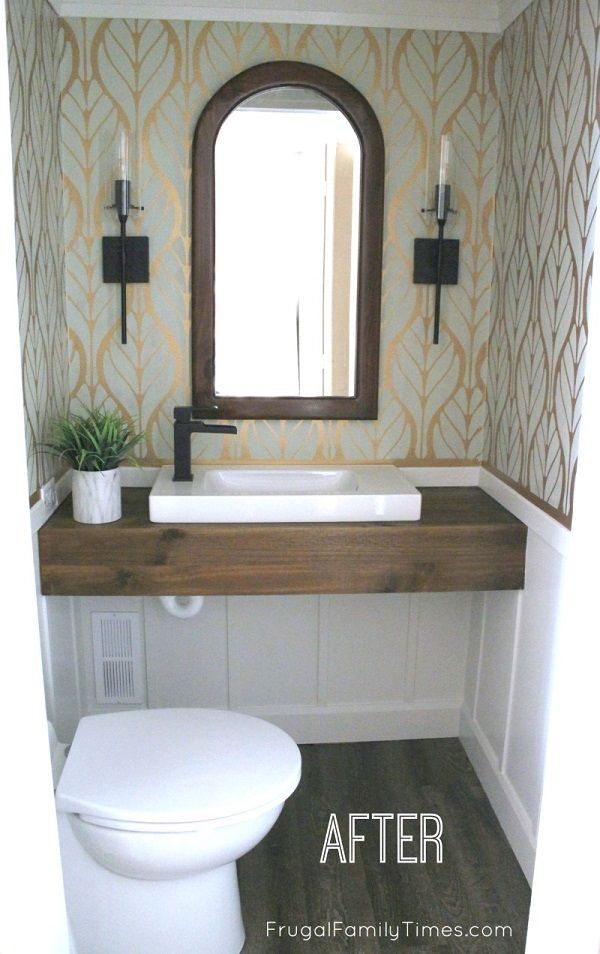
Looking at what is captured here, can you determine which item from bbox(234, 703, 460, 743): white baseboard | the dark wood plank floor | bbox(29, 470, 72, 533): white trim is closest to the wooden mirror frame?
bbox(29, 470, 72, 533): white trim

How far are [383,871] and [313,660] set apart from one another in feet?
2.39

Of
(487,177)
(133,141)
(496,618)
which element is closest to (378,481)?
(496,618)

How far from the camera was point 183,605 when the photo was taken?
2.60 m

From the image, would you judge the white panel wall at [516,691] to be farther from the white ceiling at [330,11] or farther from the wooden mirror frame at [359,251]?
the white ceiling at [330,11]

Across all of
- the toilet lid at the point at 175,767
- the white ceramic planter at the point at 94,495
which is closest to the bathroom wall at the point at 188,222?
the white ceramic planter at the point at 94,495

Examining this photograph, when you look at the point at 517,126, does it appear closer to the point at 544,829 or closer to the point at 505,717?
the point at 505,717

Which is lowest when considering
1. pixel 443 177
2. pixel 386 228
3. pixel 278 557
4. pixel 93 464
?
pixel 278 557

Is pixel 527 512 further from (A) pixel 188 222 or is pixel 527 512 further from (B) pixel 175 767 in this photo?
(A) pixel 188 222

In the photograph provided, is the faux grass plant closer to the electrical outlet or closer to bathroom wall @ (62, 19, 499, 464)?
the electrical outlet

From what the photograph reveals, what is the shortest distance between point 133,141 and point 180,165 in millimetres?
146

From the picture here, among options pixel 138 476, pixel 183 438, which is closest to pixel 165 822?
pixel 183 438

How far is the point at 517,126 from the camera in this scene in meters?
2.42

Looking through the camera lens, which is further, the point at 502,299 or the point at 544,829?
the point at 502,299

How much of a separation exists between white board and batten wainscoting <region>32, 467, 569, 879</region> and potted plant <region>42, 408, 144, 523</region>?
0.28 m
